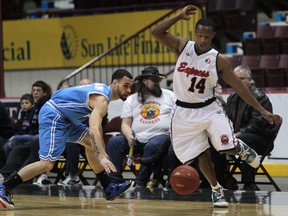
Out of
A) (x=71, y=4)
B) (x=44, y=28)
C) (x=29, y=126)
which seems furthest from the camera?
(x=71, y=4)

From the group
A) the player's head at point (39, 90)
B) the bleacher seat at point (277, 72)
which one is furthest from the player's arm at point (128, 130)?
the bleacher seat at point (277, 72)

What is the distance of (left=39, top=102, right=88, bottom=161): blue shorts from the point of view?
1018 centimetres

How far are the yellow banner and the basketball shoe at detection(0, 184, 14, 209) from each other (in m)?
9.53

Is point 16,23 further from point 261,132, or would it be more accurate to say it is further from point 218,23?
point 261,132

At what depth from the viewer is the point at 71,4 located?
77.5ft

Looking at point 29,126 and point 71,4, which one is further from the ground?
point 71,4

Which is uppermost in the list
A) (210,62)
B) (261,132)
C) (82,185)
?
(210,62)

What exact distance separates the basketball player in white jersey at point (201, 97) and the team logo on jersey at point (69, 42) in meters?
11.2

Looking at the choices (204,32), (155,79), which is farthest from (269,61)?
(204,32)

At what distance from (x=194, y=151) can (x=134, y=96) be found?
9.03 ft

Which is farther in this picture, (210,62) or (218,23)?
(218,23)

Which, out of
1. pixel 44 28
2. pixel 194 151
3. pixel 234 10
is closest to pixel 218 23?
pixel 234 10

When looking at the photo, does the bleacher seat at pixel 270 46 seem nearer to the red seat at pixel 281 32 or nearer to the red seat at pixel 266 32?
the red seat at pixel 281 32

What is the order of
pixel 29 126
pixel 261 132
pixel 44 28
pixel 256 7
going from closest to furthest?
pixel 261 132
pixel 29 126
pixel 256 7
pixel 44 28
